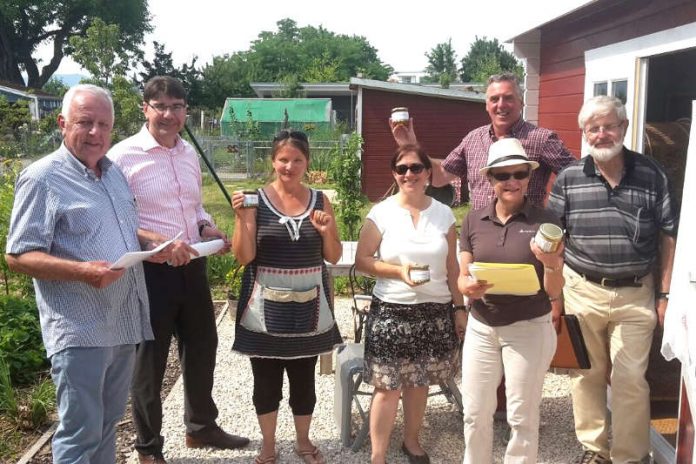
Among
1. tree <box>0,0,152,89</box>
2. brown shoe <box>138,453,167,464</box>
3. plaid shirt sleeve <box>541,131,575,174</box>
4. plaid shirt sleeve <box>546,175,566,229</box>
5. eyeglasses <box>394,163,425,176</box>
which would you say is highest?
tree <box>0,0,152,89</box>

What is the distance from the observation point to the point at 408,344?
322cm

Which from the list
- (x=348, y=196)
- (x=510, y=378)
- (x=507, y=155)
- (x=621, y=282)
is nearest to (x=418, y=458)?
(x=510, y=378)

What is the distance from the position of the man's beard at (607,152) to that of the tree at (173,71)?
33.8 meters

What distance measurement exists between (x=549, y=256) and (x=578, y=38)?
347cm

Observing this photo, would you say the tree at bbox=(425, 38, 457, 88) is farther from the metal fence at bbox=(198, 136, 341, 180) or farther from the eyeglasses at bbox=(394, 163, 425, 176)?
the eyeglasses at bbox=(394, 163, 425, 176)

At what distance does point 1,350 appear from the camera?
14.8ft

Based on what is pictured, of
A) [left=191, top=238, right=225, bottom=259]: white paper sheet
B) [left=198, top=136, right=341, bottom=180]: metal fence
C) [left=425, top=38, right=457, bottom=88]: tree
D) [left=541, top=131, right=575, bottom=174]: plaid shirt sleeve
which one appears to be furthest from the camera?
[left=425, top=38, right=457, bottom=88]: tree

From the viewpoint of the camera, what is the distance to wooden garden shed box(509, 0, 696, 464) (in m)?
3.65

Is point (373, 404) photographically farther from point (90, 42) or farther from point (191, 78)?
point (191, 78)

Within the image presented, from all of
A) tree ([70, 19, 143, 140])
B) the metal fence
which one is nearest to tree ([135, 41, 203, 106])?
the metal fence

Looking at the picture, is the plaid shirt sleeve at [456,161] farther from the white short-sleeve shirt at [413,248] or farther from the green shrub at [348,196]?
the green shrub at [348,196]

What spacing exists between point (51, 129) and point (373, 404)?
719 inches

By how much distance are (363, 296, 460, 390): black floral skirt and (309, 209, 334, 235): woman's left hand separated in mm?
476

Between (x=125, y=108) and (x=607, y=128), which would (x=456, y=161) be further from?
(x=125, y=108)
